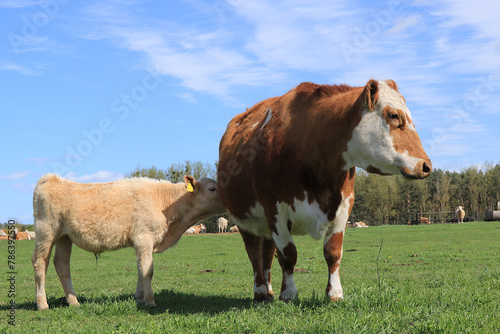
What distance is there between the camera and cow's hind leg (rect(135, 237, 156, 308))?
7.87 metres

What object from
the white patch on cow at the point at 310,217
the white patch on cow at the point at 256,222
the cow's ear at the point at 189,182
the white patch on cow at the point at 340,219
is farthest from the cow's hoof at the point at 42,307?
the white patch on cow at the point at 340,219

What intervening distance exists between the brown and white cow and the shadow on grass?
1.54m

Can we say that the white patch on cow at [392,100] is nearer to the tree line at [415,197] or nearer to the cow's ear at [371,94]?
the cow's ear at [371,94]

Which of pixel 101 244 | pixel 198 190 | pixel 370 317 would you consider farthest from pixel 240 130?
pixel 370 317

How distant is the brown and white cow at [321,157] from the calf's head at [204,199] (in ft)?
6.73

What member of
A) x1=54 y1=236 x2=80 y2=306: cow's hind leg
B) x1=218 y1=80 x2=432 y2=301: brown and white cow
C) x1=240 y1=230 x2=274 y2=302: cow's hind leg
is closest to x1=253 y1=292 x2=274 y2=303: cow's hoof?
x1=240 y1=230 x2=274 y2=302: cow's hind leg

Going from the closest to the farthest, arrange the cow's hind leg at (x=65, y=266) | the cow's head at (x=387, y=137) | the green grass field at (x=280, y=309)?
1. the green grass field at (x=280, y=309)
2. the cow's head at (x=387, y=137)
3. the cow's hind leg at (x=65, y=266)

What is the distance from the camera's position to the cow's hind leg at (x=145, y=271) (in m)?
Result: 7.87

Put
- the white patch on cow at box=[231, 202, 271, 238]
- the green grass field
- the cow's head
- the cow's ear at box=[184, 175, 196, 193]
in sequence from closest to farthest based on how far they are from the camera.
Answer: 1. the green grass field
2. the cow's head
3. the white patch on cow at box=[231, 202, 271, 238]
4. the cow's ear at box=[184, 175, 196, 193]

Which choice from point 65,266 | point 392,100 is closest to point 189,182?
point 65,266

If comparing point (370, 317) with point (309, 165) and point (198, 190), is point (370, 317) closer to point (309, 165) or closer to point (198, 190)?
point (309, 165)

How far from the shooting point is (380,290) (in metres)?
6.63

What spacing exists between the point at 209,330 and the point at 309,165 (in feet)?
7.31

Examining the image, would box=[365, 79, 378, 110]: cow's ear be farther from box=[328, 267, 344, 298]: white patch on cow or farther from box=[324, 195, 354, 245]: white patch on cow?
box=[328, 267, 344, 298]: white patch on cow
